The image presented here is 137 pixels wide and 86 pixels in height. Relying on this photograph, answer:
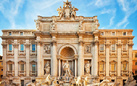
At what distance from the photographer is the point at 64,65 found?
2664cm

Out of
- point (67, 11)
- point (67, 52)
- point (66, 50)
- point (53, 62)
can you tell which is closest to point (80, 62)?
point (67, 52)

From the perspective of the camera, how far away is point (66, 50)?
28.9 meters

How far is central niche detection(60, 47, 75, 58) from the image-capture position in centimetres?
2853

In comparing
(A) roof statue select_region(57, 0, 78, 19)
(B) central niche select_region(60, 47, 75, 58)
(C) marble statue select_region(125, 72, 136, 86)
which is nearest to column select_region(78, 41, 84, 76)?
(B) central niche select_region(60, 47, 75, 58)

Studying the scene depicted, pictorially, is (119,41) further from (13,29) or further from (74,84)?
(13,29)

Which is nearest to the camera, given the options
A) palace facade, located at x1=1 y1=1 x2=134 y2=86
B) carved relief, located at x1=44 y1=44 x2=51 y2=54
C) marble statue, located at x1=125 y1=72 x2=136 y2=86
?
marble statue, located at x1=125 y1=72 x2=136 y2=86

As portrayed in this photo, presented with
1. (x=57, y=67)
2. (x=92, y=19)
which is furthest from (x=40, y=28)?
(x=92, y=19)

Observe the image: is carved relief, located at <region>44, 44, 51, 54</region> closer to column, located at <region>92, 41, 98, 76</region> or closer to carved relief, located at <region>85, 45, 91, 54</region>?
carved relief, located at <region>85, 45, 91, 54</region>

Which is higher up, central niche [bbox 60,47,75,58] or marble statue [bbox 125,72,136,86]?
central niche [bbox 60,47,75,58]

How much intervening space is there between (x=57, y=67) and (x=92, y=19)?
11.7 meters

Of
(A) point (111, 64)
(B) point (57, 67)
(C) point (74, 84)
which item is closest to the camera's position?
(C) point (74, 84)

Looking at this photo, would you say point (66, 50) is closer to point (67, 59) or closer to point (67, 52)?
point (67, 52)

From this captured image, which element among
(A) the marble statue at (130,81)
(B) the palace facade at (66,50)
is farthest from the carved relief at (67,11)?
(A) the marble statue at (130,81)

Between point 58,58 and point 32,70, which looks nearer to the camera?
point 58,58
